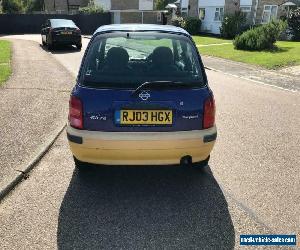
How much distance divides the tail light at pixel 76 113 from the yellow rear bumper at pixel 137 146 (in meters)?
0.08

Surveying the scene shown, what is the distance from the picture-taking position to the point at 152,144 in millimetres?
4246

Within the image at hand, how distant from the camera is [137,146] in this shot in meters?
4.24

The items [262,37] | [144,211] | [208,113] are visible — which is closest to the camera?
[144,211]

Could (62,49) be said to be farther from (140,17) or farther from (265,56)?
(140,17)

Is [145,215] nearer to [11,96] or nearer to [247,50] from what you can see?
[11,96]

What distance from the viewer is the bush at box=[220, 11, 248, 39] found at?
33188mm

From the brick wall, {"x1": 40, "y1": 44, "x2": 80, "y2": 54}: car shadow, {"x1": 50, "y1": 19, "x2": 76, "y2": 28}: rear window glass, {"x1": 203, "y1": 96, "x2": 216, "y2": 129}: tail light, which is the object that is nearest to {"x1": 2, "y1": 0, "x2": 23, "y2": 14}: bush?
the brick wall

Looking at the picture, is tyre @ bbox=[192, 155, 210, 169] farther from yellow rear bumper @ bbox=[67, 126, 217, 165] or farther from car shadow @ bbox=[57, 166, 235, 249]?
yellow rear bumper @ bbox=[67, 126, 217, 165]

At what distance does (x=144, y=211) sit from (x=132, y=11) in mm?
48032

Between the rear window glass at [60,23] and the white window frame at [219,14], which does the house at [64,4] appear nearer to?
the white window frame at [219,14]

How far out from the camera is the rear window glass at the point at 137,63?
14.2ft

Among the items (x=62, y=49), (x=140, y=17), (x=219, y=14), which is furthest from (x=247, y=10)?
(x=62, y=49)

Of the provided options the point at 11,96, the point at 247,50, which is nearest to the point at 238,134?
the point at 11,96

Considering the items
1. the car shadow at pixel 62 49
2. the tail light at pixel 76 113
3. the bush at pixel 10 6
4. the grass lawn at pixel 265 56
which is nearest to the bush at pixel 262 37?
the grass lawn at pixel 265 56
